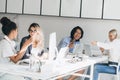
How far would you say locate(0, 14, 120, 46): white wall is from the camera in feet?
19.4

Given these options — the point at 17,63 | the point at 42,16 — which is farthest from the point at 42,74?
the point at 42,16

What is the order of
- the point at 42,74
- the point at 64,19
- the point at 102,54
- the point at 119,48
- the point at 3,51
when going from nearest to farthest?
the point at 42,74
the point at 3,51
the point at 119,48
the point at 102,54
the point at 64,19

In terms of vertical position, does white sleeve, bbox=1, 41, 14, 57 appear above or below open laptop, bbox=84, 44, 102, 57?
above

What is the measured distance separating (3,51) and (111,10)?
294cm

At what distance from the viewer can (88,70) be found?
199 inches

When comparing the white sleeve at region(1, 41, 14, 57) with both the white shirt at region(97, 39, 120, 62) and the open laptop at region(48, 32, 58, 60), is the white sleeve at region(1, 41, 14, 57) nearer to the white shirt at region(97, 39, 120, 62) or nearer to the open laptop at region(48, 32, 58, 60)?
the open laptop at region(48, 32, 58, 60)

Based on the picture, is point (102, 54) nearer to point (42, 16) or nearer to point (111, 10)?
point (111, 10)

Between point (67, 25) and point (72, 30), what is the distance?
0.83m

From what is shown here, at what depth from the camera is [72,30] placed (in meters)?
5.39

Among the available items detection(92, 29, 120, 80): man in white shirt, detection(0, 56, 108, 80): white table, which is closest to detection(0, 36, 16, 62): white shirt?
detection(0, 56, 108, 80): white table

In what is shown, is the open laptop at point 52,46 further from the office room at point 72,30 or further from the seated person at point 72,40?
the seated person at point 72,40

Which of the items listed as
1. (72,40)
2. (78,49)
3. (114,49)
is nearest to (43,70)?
(78,49)

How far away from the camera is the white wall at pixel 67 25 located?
19.4 ft

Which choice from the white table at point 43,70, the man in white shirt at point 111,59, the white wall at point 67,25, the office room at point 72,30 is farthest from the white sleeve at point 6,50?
the white wall at point 67,25
